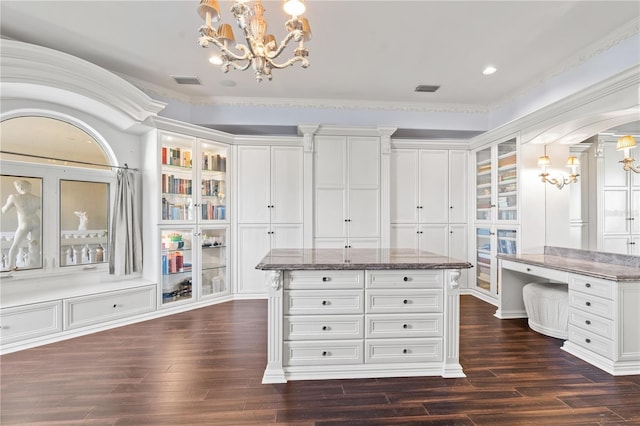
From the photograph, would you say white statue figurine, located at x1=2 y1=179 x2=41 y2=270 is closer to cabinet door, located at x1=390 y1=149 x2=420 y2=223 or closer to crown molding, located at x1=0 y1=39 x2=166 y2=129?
crown molding, located at x1=0 y1=39 x2=166 y2=129

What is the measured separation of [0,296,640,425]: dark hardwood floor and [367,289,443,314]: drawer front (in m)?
0.53

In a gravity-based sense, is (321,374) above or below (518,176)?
below

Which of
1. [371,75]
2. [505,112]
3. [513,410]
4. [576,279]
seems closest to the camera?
[513,410]

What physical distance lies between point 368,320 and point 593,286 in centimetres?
208

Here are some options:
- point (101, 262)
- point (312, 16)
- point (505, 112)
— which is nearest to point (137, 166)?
point (101, 262)

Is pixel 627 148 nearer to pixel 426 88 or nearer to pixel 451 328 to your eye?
pixel 426 88

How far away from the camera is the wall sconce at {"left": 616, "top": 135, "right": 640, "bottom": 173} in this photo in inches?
111

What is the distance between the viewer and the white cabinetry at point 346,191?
448cm

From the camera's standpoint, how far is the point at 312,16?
267 cm

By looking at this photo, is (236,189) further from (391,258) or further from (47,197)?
(391,258)

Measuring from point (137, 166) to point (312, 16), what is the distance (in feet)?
10.00

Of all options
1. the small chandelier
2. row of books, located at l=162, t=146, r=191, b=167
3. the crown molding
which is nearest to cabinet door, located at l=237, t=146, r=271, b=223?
row of books, located at l=162, t=146, r=191, b=167

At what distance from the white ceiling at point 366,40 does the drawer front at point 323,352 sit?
2.90m

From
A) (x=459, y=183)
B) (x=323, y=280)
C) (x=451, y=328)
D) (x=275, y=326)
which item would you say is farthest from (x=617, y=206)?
(x=275, y=326)
